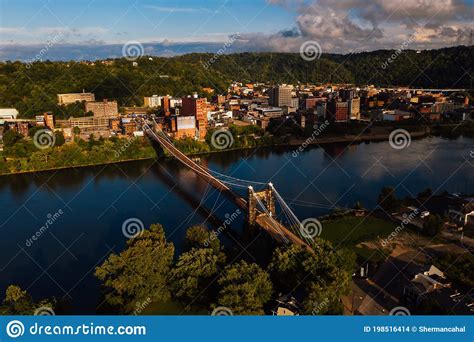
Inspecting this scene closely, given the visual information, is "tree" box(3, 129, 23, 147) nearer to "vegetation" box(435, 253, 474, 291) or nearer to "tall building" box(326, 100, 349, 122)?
"tall building" box(326, 100, 349, 122)

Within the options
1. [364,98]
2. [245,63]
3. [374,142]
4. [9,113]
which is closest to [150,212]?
[374,142]

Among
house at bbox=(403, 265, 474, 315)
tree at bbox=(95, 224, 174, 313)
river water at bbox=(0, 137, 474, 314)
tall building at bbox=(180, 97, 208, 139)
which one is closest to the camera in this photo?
house at bbox=(403, 265, 474, 315)

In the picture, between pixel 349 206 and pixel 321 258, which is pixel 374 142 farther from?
pixel 321 258

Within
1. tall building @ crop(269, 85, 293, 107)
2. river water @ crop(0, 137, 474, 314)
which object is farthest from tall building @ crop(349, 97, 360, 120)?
river water @ crop(0, 137, 474, 314)

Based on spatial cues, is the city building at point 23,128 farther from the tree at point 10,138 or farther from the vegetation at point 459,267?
the vegetation at point 459,267

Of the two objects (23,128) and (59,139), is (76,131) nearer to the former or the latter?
(23,128)

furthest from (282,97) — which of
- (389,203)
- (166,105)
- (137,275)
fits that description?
(137,275)
